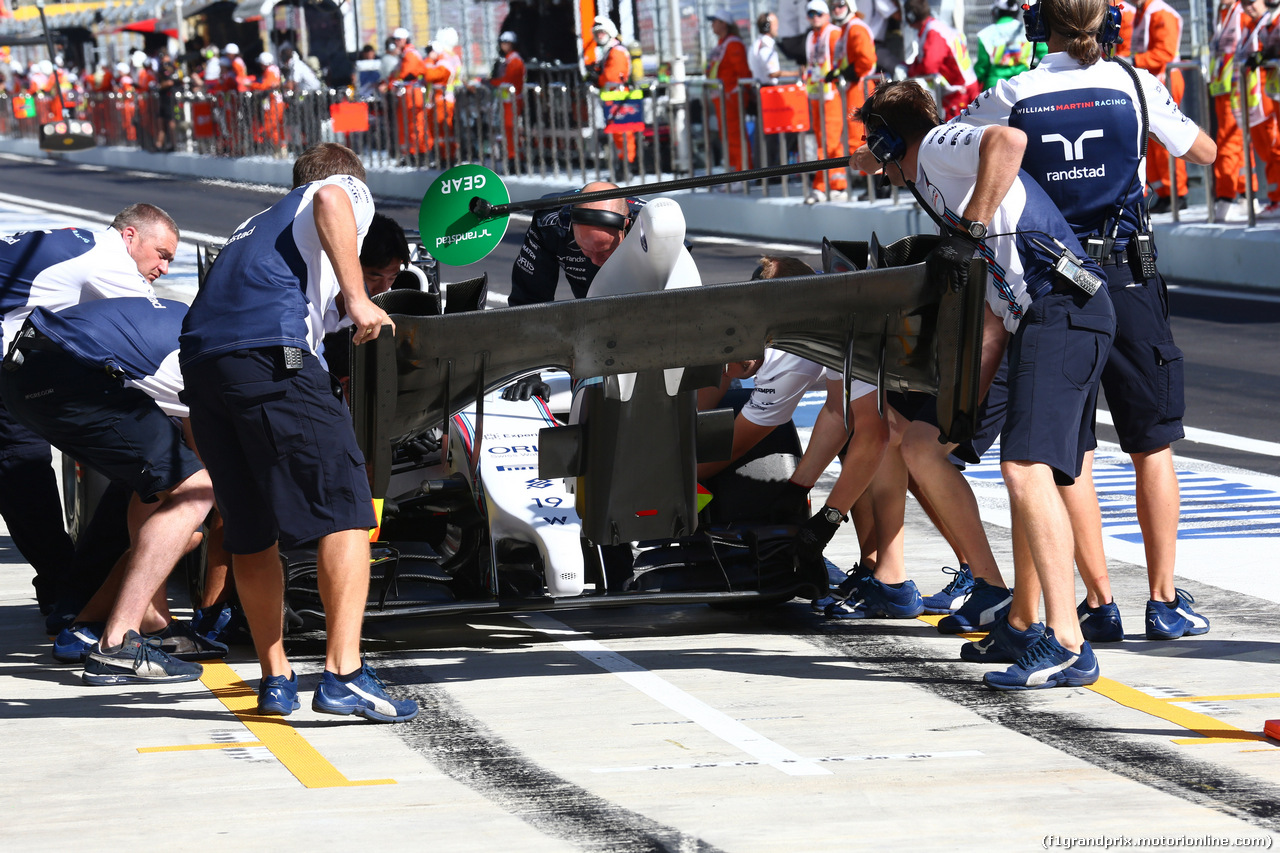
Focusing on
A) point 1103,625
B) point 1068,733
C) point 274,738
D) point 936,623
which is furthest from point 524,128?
point 1068,733

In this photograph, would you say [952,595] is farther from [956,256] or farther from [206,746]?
[206,746]

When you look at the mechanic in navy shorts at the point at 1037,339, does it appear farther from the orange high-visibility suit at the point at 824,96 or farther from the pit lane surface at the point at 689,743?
the orange high-visibility suit at the point at 824,96

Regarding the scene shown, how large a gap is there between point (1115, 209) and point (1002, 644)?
4.49 feet

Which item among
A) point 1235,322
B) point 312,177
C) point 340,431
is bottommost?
point 1235,322

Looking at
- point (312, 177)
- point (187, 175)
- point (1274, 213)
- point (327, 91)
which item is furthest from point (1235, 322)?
point (187, 175)

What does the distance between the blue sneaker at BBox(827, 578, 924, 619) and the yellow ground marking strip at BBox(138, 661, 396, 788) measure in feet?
6.63

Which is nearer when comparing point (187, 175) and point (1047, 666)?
point (1047, 666)

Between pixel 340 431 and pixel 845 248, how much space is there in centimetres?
178

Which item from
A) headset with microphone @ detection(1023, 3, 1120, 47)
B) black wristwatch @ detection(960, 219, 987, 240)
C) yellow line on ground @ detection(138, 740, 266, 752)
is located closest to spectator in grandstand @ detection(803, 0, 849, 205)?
headset with microphone @ detection(1023, 3, 1120, 47)

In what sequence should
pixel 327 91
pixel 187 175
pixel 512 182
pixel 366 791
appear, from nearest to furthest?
pixel 366 791 → pixel 512 182 → pixel 327 91 → pixel 187 175

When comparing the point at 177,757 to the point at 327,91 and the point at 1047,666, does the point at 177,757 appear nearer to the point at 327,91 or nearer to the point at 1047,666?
the point at 1047,666

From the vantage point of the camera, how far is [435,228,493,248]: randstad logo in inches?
242

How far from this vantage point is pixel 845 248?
6125mm

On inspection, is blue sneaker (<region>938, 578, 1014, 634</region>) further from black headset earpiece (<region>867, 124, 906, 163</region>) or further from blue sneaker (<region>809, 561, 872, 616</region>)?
black headset earpiece (<region>867, 124, 906, 163</region>)
